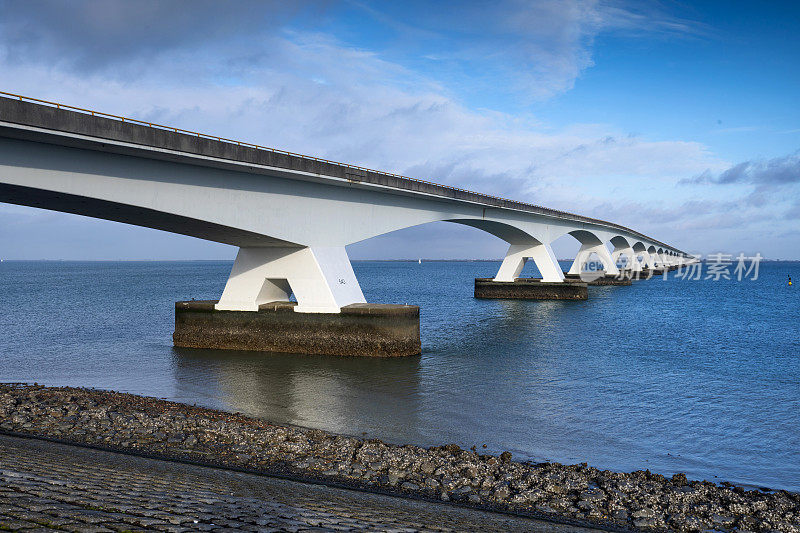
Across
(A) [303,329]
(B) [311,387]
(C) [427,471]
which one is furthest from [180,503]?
(A) [303,329]

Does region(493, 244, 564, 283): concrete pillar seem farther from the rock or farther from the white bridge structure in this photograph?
the rock

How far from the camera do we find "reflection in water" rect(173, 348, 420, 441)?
16.1 meters

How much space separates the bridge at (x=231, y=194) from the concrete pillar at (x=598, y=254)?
2070 inches

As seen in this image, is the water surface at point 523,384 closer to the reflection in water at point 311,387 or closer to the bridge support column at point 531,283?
the reflection in water at point 311,387

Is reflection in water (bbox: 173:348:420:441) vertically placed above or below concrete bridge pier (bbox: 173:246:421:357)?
below

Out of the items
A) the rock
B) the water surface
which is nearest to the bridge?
the water surface

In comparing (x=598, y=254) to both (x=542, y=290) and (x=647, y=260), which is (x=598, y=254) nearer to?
(x=542, y=290)

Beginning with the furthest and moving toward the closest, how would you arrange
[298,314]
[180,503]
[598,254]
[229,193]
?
[598,254] < [298,314] < [229,193] < [180,503]

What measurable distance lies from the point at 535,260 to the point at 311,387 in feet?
137

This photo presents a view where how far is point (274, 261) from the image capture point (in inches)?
1057

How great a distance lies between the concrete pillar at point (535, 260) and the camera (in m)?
58.6

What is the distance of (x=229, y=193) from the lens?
23.4 m

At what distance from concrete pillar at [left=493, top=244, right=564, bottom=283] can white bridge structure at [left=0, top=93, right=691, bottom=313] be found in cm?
2383

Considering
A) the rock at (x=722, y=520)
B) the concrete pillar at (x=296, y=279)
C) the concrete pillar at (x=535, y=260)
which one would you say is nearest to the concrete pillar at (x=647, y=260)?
the concrete pillar at (x=535, y=260)
